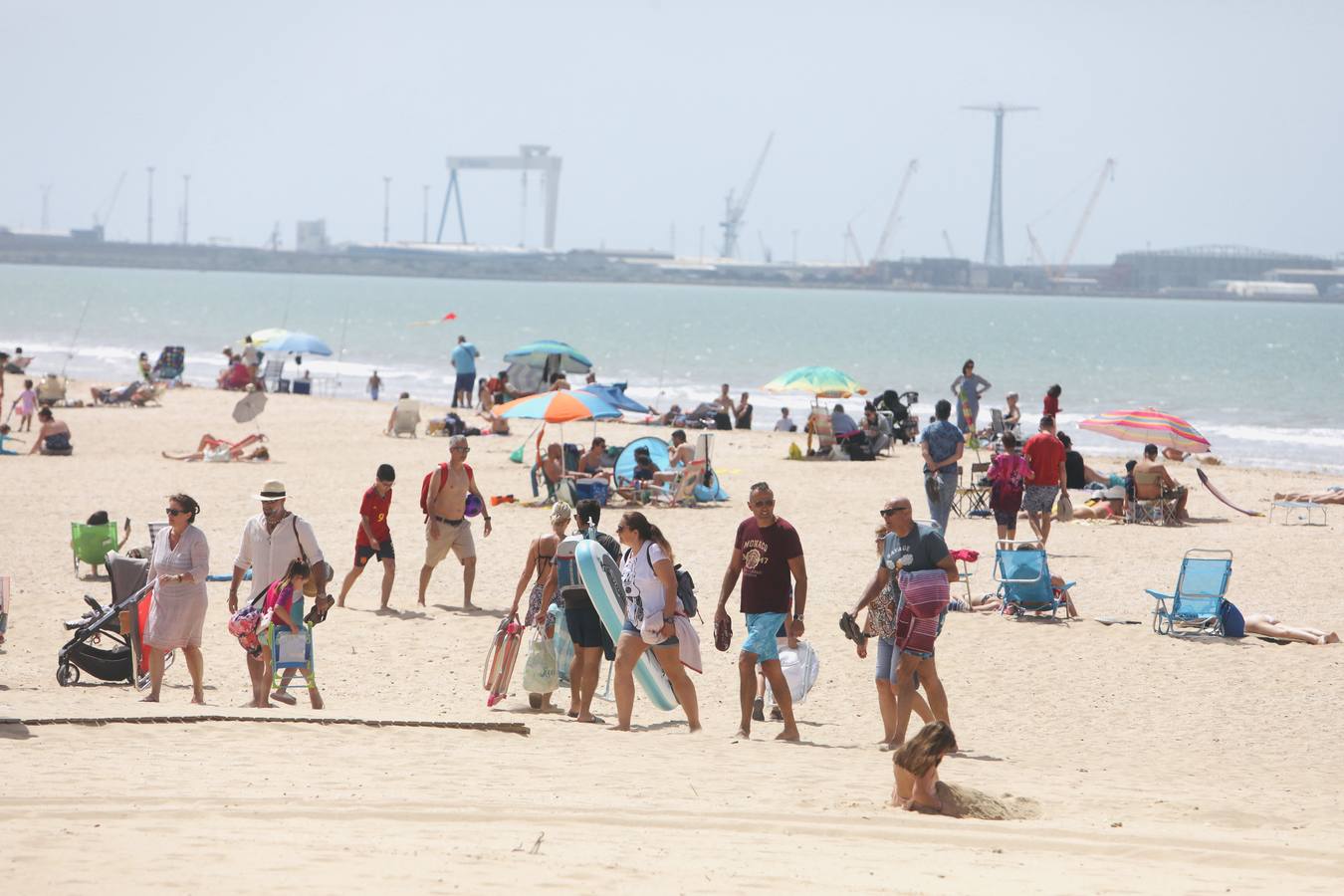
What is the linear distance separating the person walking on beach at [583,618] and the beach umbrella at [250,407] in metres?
15.8

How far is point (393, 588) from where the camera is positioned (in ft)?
39.4

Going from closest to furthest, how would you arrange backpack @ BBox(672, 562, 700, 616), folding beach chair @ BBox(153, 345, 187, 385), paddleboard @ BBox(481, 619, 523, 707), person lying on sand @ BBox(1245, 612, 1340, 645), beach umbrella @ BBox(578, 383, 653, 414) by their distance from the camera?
backpack @ BBox(672, 562, 700, 616) < paddleboard @ BBox(481, 619, 523, 707) < person lying on sand @ BBox(1245, 612, 1340, 645) < beach umbrella @ BBox(578, 383, 653, 414) < folding beach chair @ BBox(153, 345, 187, 385)

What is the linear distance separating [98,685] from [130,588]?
22.1 inches

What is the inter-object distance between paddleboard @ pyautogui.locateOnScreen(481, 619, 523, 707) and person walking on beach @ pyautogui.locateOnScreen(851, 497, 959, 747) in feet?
6.58

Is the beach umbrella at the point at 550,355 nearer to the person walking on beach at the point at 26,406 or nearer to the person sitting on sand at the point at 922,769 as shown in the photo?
the person walking on beach at the point at 26,406

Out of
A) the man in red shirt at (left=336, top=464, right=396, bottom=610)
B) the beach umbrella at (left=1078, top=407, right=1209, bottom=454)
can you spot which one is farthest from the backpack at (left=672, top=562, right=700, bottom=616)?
the beach umbrella at (left=1078, top=407, right=1209, bottom=454)

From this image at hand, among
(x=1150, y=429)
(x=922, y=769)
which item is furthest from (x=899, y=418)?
(x=922, y=769)

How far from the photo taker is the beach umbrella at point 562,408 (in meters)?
15.9

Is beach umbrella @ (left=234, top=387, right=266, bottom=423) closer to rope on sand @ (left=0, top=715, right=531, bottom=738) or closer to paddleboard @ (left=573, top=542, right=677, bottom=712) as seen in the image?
rope on sand @ (left=0, top=715, right=531, bottom=738)

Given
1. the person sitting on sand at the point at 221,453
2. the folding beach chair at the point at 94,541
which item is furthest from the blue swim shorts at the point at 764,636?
the person sitting on sand at the point at 221,453

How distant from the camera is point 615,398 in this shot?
64.1ft

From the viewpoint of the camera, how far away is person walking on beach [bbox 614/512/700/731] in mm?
7539

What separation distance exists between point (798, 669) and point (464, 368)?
2224 cm

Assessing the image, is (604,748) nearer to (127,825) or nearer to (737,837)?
(737,837)
